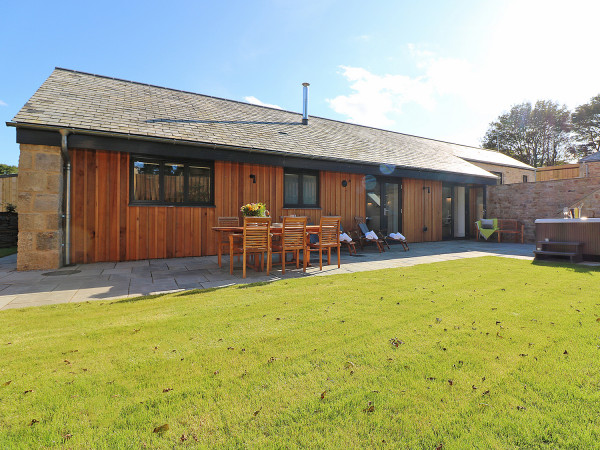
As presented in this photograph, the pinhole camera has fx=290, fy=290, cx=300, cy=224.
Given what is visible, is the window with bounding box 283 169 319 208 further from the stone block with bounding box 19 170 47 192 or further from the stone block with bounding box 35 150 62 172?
the stone block with bounding box 19 170 47 192

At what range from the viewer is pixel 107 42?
9.91 metres

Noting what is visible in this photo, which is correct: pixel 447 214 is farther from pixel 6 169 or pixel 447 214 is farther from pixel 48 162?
pixel 6 169

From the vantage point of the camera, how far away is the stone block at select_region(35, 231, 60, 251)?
5559 mm

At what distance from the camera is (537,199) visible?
433 inches

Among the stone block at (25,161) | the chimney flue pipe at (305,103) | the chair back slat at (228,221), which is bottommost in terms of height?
the chair back slat at (228,221)

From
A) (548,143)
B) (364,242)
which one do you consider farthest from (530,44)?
(548,143)

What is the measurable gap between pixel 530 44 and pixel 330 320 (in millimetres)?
10175

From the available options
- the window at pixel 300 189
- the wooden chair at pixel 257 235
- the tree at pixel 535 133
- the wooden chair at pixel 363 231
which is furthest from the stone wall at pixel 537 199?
the tree at pixel 535 133

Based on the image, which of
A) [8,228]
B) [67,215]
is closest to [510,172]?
[67,215]

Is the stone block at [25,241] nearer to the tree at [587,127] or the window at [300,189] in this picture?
the window at [300,189]

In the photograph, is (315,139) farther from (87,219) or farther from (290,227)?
(87,219)

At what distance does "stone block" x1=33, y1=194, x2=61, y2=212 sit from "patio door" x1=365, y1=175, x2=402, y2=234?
8.32 metres

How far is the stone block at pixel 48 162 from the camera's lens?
5629 mm

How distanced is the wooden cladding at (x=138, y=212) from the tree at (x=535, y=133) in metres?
37.0
